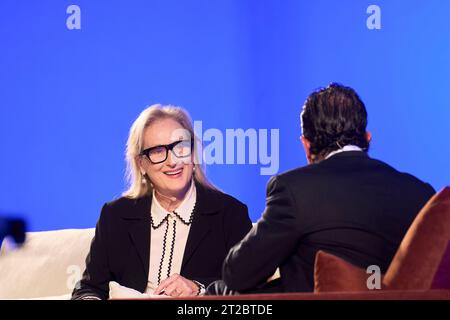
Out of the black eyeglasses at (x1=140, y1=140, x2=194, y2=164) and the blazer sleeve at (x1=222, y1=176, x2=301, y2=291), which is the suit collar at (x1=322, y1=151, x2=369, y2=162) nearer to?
the blazer sleeve at (x1=222, y1=176, x2=301, y2=291)

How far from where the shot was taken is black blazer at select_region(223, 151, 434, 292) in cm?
247

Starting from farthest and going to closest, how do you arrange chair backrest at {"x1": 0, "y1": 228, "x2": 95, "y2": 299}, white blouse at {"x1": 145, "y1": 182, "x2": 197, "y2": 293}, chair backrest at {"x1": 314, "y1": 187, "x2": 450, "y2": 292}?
chair backrest at {"x1": 0, "y1": 228, "x2": 95, "y2": 299} → white blouse at {"x1": 145, "y1": 182, "x2": 197, "y2": 293} → chair backrest at {"x1": 314, "y1": 187, "x2": 450, "y2": 292}

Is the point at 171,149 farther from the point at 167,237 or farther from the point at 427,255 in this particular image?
the point at 427,255

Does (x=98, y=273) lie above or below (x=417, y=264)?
below

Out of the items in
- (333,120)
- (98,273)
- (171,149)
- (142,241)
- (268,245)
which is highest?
(333,120)

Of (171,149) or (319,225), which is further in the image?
(171,149)

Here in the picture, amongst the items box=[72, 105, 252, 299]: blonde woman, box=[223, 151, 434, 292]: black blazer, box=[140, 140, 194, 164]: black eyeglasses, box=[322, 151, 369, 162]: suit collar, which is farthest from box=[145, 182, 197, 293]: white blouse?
box=[322, 151, 369, 162]: suit collar

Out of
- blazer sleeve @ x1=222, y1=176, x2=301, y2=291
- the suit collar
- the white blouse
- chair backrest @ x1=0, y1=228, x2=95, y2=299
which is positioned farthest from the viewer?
chair backrest @ x1=0, y1=228, x2=95, y2=299

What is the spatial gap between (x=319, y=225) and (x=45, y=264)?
206 centimetres

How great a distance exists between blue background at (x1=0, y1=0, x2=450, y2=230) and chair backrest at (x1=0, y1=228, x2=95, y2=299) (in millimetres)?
176

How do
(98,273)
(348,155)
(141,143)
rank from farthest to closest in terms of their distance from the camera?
(141,143), (98,273), (348,155)

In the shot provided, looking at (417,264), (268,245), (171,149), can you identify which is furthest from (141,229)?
(417,264)

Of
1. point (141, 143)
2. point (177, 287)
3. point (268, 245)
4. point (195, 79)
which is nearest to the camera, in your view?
point (268, 245)

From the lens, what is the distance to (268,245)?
2.46 m
